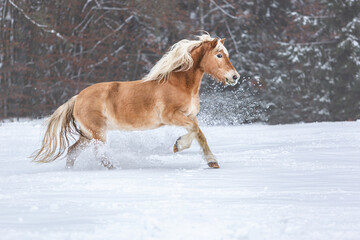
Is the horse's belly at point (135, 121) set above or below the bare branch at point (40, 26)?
above

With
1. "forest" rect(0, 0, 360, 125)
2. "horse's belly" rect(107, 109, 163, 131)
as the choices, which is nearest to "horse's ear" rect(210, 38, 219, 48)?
Answer: "horse's belly" rect(107, 109, 163, 131)

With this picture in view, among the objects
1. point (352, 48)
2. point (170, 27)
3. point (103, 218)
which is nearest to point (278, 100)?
point (352, 48)

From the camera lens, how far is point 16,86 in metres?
20.6

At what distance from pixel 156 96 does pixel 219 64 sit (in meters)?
0.87

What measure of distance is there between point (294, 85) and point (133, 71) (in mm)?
7323

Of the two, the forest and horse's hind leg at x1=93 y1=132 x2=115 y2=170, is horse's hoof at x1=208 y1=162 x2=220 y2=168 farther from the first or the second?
the forest

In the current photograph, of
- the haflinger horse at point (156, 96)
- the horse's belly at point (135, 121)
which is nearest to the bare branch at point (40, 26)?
the haflinger horse at point (156, 96)

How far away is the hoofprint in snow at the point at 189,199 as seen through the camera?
2.80m

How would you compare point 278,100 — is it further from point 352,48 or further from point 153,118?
point 153,118

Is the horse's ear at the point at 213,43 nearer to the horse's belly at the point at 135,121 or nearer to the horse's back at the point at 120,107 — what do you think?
the horse's back at the point at 120,107

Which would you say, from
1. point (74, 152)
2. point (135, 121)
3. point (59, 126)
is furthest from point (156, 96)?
point (59, 126)

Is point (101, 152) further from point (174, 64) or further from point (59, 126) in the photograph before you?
point (174, 64)

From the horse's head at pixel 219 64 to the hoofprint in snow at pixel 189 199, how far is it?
1.05 metres

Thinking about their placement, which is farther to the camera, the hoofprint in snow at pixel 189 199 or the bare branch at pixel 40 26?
the bare branch at pixel 40 26
